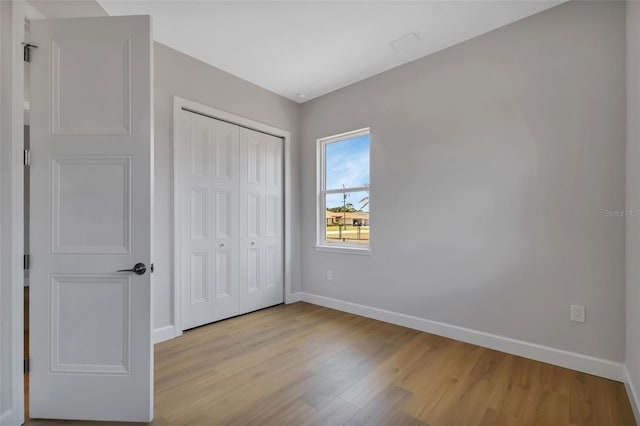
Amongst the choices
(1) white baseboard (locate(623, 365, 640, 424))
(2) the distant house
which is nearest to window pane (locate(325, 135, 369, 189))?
(2) the distant house

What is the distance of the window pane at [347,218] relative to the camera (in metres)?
3.49

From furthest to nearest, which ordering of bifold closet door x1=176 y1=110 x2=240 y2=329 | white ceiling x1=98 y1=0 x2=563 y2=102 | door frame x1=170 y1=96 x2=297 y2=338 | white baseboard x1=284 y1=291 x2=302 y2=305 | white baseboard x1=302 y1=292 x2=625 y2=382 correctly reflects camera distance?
1. white baseboard x1=284 y1=291 x2=302 y2=305
2. bifold closet door x1=176 y1=110 x2=240 y2=329
3. door frame x1=170 y1=96 x2=297 y2=338
4. white ceiling x1=98 y1=0 x2=563 y2=102
5. white baseboard x1=302 y1=292 x2=625 y2=382

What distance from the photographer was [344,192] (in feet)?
12.1

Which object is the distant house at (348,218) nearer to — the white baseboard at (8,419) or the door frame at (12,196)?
the door frame at (12,196)

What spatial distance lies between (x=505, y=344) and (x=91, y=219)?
10.2 feet

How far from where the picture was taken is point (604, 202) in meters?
2.05

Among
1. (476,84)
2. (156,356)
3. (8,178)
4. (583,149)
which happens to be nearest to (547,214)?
(583,149)

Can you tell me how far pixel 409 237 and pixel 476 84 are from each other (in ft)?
4.99

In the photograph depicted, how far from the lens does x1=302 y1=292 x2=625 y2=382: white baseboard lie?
80.7 inches

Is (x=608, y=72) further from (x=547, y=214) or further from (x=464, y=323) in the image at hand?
(x=464, y=323)

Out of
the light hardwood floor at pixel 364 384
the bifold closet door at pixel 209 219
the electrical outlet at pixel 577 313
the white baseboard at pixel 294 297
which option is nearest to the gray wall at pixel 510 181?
the electrical outlet at pixel 577 313

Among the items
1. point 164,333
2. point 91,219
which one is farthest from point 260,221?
point 91,219

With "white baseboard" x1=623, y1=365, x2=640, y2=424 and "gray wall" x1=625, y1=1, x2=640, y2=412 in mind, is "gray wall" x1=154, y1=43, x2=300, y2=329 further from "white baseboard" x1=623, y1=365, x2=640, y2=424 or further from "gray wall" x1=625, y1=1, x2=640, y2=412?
"white baseboard" x1=623, y1=365, x2=640, y2=424

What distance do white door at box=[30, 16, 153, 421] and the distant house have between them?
2362 mm
